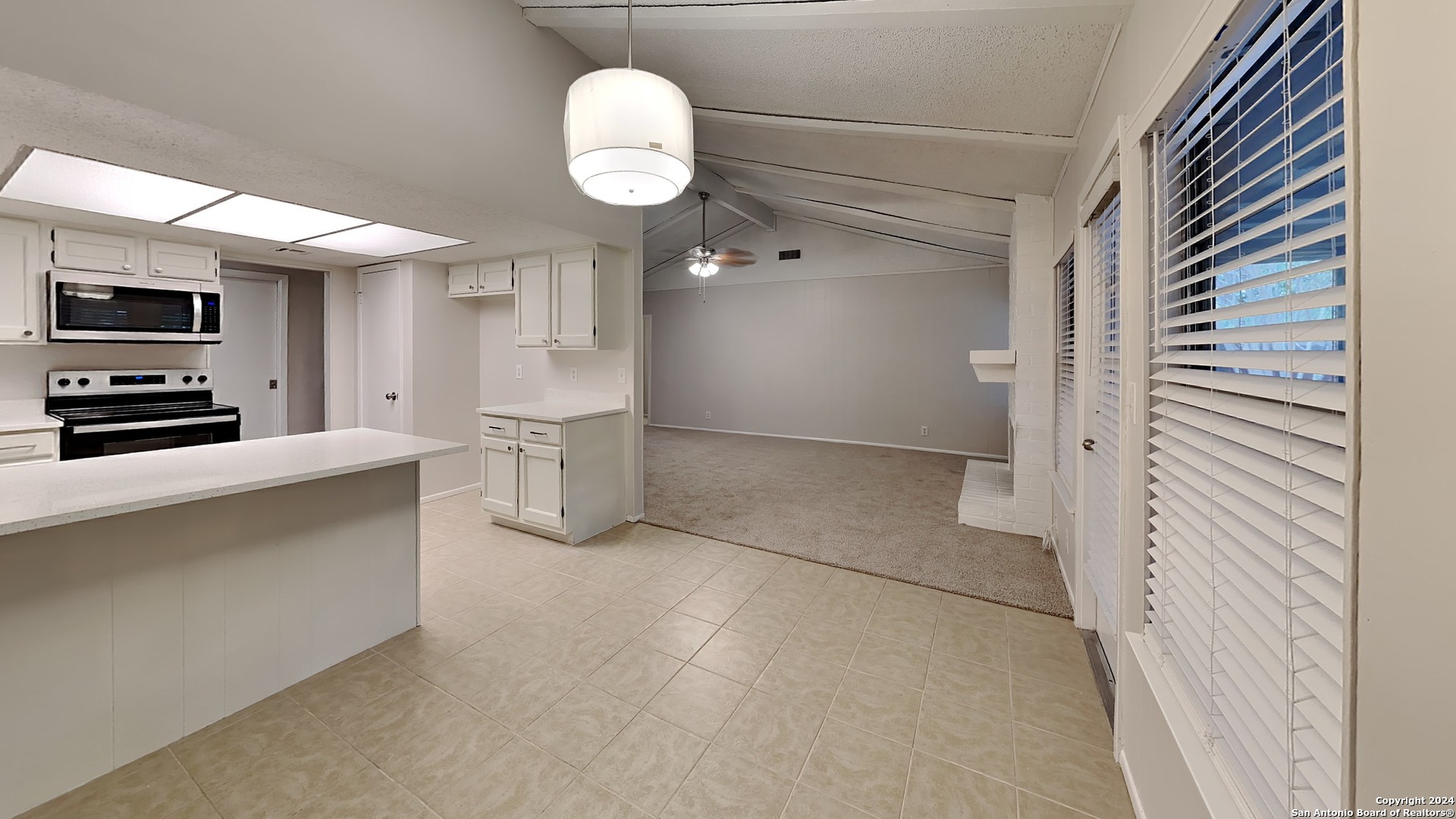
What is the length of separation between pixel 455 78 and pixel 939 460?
5.91 metres

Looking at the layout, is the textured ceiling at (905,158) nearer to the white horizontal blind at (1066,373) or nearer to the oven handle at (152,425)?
the white horizontal blind at (1066,373)

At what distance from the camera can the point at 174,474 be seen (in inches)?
69.1

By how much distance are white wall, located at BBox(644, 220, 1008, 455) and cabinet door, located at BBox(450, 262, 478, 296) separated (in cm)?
461

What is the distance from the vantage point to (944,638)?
7.84 feet

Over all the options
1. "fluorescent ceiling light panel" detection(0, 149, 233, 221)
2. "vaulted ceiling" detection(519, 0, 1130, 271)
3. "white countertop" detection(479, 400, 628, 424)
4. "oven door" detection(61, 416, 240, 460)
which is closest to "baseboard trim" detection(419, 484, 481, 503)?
"white countertop" detection(479, 400, 628, 424)

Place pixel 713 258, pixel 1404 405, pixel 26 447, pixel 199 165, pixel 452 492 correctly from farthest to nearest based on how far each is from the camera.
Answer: pixel 713 258
pixel 452 492
pixel 26 447
pixel 199 165
pixel 1404 405

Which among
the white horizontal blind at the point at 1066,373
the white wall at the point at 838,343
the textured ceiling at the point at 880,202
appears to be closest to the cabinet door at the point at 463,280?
the textured ceiling at the point at 880,202

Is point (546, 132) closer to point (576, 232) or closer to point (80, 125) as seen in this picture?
point (576, 232)

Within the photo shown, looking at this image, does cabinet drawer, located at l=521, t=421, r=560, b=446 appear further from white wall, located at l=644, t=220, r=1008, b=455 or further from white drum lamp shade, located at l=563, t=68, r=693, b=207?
white wall, located at l=644, t=220, r=1008, b=455

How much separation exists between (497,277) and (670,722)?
3604 mm

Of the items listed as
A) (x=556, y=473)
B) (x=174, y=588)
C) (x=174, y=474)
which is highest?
(x=174, y=474)

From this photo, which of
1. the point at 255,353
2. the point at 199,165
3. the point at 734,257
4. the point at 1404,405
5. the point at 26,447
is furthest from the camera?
the point at 734,257

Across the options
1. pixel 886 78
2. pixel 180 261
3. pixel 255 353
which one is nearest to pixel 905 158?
pixel 886 78

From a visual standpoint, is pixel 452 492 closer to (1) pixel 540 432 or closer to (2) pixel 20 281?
(1) pixel 540 432
